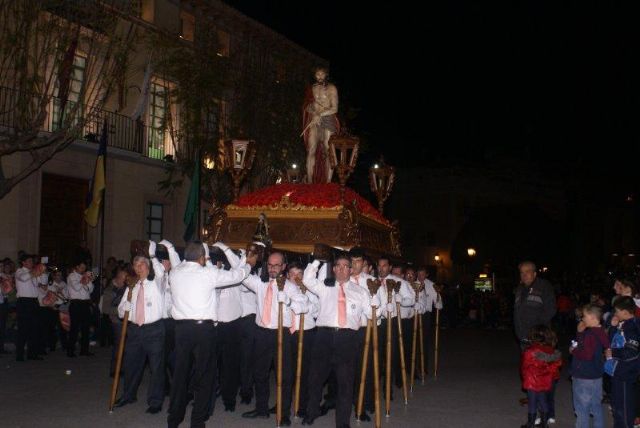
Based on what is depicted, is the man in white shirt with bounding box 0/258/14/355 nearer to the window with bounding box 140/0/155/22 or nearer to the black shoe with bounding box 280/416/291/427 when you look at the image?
the black shoe with bounding box 280/416/291/427

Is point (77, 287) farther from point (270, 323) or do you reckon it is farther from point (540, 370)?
point (540, 370)

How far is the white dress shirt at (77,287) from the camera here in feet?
47.4

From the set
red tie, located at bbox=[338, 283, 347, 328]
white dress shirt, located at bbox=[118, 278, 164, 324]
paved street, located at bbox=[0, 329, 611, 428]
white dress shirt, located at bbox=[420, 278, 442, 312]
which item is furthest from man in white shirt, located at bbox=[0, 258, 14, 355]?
red tie, located at bbox=[338, 283, 347, 328]

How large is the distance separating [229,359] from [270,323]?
2.95 ft

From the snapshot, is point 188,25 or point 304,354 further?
point 188,25

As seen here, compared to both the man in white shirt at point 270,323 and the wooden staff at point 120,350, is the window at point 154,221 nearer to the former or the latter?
the wooden staff at point 120,350

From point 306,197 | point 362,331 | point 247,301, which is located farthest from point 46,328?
point 362,331

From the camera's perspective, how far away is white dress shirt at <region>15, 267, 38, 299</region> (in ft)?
44.7

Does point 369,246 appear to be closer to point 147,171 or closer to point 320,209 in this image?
point 320,209

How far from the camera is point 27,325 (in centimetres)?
1357

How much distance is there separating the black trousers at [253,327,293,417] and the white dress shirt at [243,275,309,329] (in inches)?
4.3

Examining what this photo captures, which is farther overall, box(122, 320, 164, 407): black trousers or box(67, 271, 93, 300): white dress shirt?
box(67, 271, 93, 300): white dress shirt

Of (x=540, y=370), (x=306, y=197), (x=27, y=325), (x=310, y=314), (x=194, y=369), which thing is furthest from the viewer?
(x=27, y=325)

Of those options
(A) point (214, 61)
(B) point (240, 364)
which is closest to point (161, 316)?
(B) point (240, 364)
